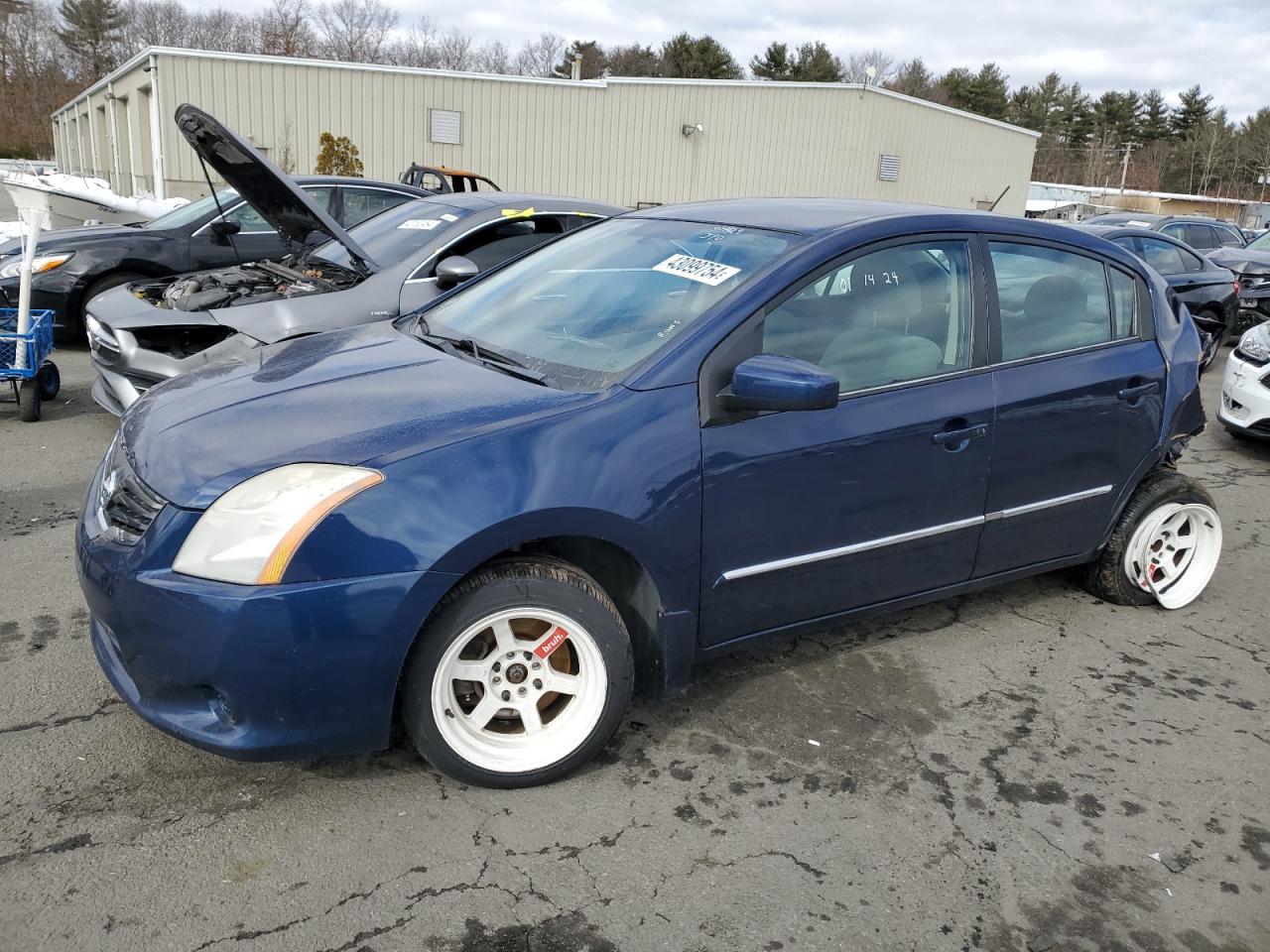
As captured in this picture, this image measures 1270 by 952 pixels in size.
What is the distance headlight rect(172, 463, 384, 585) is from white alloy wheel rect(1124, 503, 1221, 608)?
128 inches

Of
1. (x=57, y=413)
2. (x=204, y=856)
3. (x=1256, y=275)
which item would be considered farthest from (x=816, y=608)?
(x=1256, y=275)

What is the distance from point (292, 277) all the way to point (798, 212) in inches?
144

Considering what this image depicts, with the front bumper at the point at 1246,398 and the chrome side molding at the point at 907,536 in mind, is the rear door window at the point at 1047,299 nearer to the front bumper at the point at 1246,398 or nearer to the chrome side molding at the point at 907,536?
the chrome side molding at the point at 907,536

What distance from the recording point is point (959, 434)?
3.35 m

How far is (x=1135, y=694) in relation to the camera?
3.57 m

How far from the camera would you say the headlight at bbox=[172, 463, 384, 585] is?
239cm

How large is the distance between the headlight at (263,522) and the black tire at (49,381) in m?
5.33

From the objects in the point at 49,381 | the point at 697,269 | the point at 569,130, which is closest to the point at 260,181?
the point at 49,381

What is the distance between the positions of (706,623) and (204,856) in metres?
1.47

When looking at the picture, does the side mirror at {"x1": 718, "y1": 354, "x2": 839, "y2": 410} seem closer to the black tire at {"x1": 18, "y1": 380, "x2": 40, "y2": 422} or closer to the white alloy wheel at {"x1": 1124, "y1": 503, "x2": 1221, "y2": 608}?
the white alloy wheel at {"x1": 1124, "y1": 503, "x2": 1221, "y2": 608}

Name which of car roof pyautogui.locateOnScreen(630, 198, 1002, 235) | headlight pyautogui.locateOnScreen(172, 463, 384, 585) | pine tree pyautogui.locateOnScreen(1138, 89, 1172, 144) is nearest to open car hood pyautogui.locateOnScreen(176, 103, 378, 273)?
car roof pyautogui.locateOnScreen(630, 198, 1002, 235)

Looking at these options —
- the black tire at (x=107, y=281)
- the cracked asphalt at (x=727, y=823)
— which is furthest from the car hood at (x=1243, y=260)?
the black tire at (x=107, y=281)

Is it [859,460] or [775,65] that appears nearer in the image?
[859,460]

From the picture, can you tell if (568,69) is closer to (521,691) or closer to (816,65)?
(816,65)
